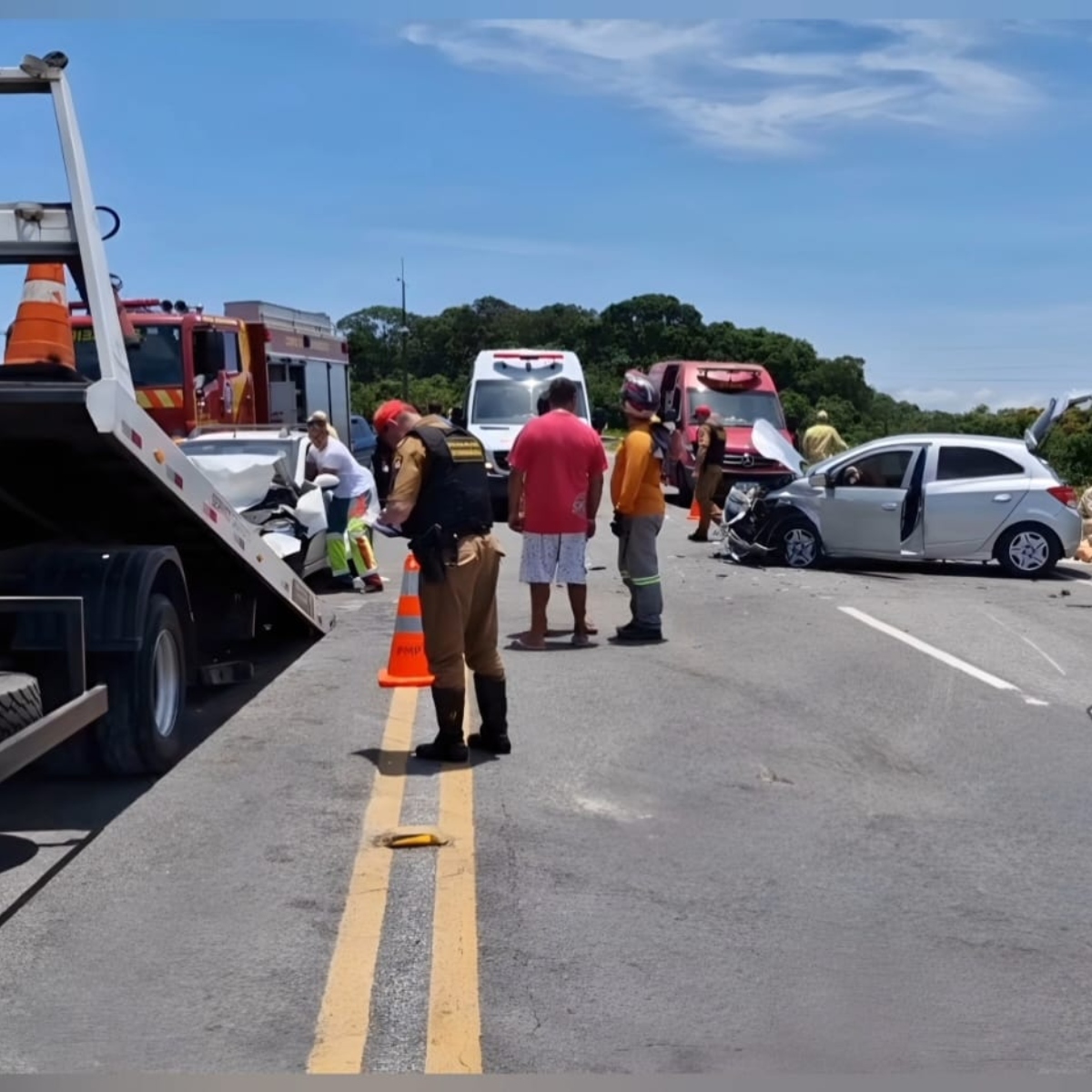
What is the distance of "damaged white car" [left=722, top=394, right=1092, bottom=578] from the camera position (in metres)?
16.1

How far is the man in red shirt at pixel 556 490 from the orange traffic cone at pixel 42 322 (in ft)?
13.5

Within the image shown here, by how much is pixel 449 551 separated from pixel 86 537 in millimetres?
2113

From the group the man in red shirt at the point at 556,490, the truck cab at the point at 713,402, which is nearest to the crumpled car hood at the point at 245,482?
the man in red shirt at the point at 556,490

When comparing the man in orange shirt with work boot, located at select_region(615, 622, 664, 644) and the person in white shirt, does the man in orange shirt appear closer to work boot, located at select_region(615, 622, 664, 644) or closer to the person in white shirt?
work boot, located at select_region(615, 622, 664, 644)

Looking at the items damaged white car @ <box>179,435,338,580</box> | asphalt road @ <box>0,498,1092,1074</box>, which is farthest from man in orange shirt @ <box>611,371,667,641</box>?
damaged white car @ <box>179,435,338,580</box>

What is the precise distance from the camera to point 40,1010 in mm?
4410

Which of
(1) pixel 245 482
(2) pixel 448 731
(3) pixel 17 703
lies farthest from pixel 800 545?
(3) pixel 17 703

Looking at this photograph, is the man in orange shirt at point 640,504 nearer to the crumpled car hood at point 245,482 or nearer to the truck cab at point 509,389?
the crumpled car hood at point 245,482

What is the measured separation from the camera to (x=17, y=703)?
18.1 ft

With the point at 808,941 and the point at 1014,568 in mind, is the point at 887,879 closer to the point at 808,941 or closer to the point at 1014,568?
the point at 808,941

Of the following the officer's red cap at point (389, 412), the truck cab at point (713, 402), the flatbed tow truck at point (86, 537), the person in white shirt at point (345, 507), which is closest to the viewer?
the flatbed tow truck at point (86, 537)

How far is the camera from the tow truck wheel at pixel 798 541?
54.9 feet

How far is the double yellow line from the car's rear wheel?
1066cm

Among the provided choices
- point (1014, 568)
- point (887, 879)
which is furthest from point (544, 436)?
point (1014, 568)
